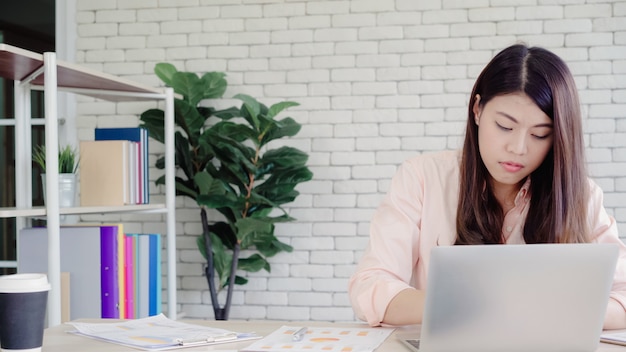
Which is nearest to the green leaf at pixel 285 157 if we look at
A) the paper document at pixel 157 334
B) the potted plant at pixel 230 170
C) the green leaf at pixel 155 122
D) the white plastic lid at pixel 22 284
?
the potted plant at pixel 230 170

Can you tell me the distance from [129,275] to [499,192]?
1750 mm

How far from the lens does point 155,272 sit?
322 centimetres

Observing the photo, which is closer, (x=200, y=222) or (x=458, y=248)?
(x=458, y=248)

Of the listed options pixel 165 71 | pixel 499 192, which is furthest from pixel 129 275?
pixel 499 192

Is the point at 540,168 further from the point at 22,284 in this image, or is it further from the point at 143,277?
the point at 143,277

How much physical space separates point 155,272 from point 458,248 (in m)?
2.28

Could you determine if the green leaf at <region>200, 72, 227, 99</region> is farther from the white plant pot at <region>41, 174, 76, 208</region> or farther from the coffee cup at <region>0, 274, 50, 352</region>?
the coffee cup at <region>0, 274, 50, 352</region>

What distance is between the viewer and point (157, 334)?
4.83 ft

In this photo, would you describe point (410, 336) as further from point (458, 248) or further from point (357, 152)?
point (357, 152)

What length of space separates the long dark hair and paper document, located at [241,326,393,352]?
19.3 inches

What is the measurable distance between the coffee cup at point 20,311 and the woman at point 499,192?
27.6 inches

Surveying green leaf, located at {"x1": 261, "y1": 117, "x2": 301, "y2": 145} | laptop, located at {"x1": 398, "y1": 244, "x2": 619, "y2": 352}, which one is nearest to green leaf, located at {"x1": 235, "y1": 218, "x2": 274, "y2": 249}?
green leaf, located at {"x1": 261, "y1": 117, "x2": 301, "y2": 145}

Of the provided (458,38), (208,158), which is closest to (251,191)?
(208,158)

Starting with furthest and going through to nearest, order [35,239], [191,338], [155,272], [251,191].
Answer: [251,191] < [155,272] < [35,239] < [191,338]
